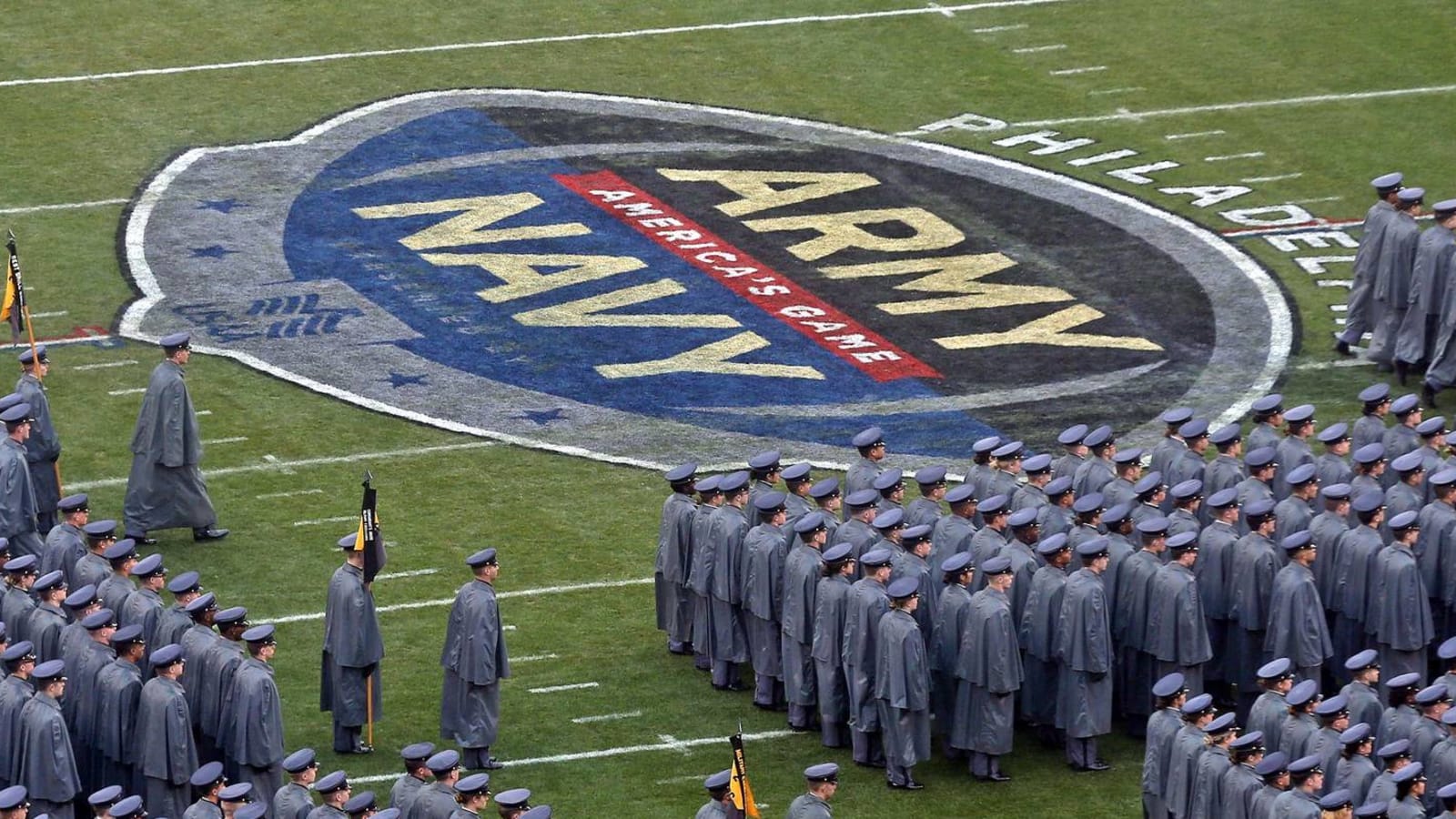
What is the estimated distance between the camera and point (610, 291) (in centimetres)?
3344

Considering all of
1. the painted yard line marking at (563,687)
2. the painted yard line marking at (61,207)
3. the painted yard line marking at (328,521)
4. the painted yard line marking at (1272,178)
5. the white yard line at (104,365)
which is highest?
the painted yard line marking at (61,207)

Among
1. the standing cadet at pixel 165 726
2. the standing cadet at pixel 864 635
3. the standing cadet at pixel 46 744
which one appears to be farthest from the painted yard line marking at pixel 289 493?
the standing cadet at pixel 46 744

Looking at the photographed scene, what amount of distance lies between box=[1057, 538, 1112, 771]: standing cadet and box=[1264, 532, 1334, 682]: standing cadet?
606mm

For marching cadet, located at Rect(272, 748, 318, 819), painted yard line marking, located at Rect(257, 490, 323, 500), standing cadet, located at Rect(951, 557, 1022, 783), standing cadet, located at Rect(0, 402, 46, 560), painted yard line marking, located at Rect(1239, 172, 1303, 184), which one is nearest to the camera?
marching cadet, located at Rect(272, 748, 318, 819)

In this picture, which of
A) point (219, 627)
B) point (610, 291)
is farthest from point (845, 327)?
point (219, 627)

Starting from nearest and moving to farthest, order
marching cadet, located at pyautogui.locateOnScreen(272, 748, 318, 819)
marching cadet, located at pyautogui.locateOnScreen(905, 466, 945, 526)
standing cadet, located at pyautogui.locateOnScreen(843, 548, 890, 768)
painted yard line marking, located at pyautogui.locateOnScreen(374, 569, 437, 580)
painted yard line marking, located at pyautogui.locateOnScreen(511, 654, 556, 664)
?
marching cadet, located at pyautogui.locateOnScreen(272, 748, 318, 819) → standing cadet, located at pyautogui.locateOnScreen(843, 548, 890, 768) → marching cadet, located at pyautogui.locateOnScreen(905, 466, 945, 526) → painted yard line marking, located at pyautogui.locateOnScreen(511, 654, 556, 664) → painted yard line marking, located at pyautogui.locateOnScreen(374, 569, 437, 580)

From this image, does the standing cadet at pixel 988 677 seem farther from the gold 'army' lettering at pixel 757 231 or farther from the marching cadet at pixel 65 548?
the gold 'army' lettering at pixel 757 231

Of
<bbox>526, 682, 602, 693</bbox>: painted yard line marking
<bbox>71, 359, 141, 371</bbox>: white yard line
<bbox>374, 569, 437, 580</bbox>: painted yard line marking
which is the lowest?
<bbox>526, 682, 602, 693</bbox>: painted yard line marking

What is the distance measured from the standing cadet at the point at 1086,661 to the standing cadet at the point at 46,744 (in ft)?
24.5

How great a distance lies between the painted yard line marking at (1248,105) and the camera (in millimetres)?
38781

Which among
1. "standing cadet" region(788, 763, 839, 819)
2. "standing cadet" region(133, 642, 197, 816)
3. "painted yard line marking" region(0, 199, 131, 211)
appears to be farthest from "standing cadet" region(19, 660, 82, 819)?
"painted yard line marking" region(0, 199, 131, 211)

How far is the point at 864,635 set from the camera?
22.9 metres

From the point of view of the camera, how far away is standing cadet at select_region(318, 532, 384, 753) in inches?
913

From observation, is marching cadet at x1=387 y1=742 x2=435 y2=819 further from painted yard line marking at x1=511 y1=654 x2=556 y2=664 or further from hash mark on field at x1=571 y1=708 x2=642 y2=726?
painted yard line marking at x1=511 y1=654 x2=556 y2=664
